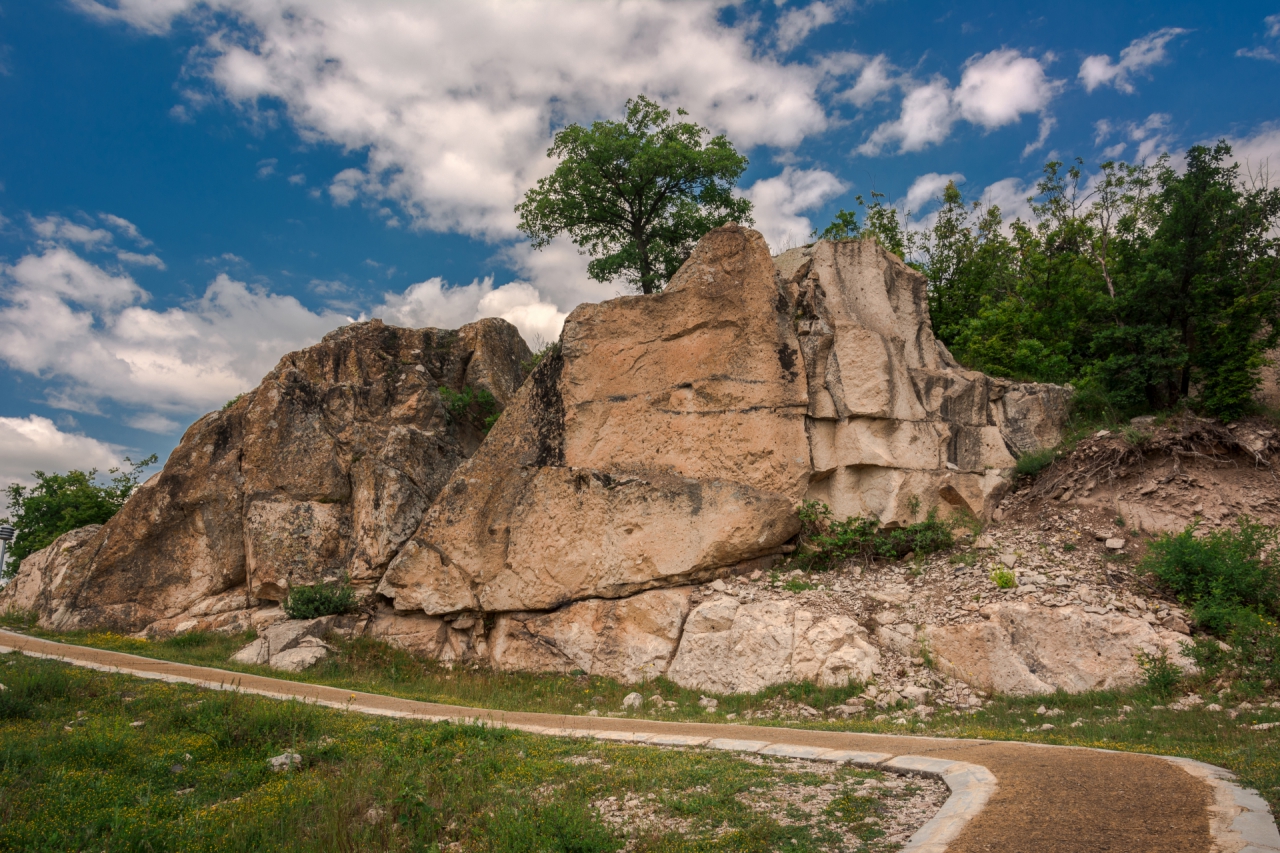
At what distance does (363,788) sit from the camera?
24.5 feet

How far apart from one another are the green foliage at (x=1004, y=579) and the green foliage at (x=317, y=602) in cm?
1439

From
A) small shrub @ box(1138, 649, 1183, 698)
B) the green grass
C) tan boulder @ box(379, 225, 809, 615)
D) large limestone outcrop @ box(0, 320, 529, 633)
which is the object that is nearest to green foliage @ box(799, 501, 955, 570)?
tan boulder @ box(379, 225, 809, 615)

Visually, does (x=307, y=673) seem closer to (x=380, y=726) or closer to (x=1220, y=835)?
(x=380, y=726)

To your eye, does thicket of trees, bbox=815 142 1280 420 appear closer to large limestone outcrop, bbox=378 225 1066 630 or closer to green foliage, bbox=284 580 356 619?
large limestone outcrop, bbox=378 225 1066 630

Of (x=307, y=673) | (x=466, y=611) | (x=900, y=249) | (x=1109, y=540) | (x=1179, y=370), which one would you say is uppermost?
(x=900, y=249)

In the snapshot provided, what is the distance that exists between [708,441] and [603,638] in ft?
15.6

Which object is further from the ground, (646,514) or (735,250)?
(735,250)

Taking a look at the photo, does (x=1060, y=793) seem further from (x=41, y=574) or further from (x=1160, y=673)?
(x=41, y=574)

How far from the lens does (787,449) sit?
16.1m

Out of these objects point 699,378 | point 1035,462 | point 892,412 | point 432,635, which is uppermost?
point 699,378

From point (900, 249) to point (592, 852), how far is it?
2670 cm

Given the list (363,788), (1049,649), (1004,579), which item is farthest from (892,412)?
(363,788)

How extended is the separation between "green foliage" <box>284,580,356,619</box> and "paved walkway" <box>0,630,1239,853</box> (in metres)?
8.67

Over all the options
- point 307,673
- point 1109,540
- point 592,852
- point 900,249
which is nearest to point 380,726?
point 592,852
